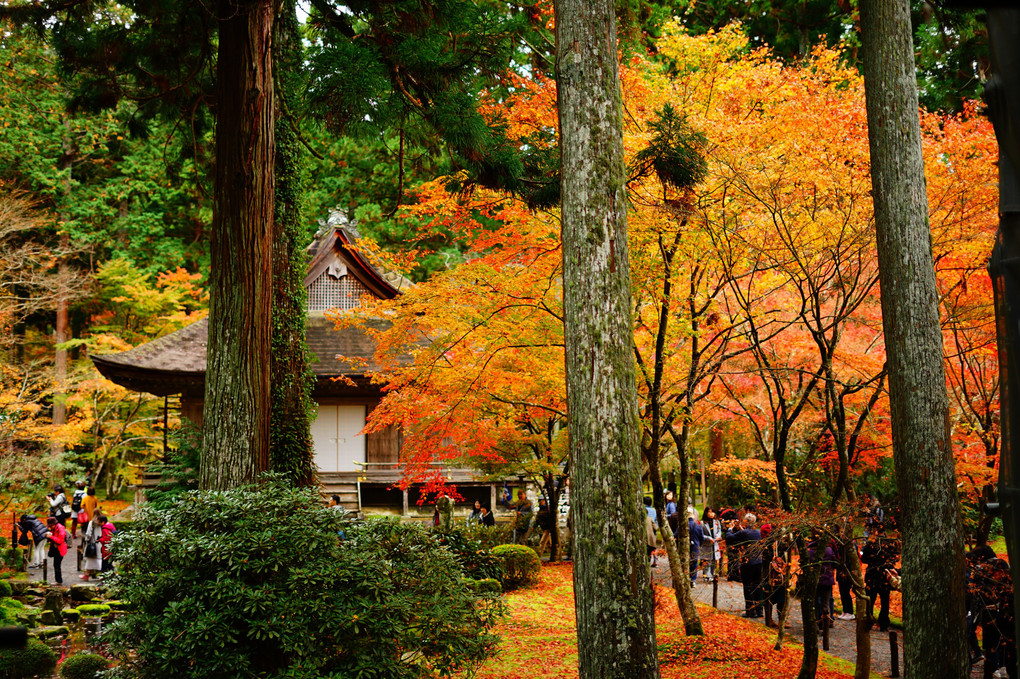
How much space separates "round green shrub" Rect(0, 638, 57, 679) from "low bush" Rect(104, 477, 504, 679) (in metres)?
4.70

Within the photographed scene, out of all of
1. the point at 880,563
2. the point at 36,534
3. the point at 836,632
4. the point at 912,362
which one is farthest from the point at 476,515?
the point at 912,362

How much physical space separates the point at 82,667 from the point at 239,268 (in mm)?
5171

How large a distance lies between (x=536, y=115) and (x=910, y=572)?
714cm

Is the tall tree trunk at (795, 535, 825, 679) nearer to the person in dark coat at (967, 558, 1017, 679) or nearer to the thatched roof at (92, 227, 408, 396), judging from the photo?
the person in dark coat at (967, 558, 1017, 679)

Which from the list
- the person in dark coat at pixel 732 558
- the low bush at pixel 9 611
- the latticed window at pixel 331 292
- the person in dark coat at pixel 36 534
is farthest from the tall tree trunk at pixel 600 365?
the latticed window at pixel 331 292

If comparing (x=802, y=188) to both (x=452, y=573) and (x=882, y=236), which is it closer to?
(x=882, y=236)

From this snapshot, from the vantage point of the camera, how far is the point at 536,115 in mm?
10414

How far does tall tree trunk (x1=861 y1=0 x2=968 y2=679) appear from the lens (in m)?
5.77

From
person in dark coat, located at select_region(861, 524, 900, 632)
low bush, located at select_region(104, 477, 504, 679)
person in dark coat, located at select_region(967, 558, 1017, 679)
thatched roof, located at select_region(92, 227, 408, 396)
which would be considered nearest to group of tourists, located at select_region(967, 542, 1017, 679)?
person in dark coat, located at select_region(967, 558, 1017, 679)

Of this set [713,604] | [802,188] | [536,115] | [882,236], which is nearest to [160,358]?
[536,115]

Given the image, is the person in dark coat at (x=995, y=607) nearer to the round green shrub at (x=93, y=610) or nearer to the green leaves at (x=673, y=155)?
the green leaves at (x=673, y=155)

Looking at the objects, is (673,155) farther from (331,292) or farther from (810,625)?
(331,292)

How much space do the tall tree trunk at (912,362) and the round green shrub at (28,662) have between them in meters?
9.84

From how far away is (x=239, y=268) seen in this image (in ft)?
26.0
